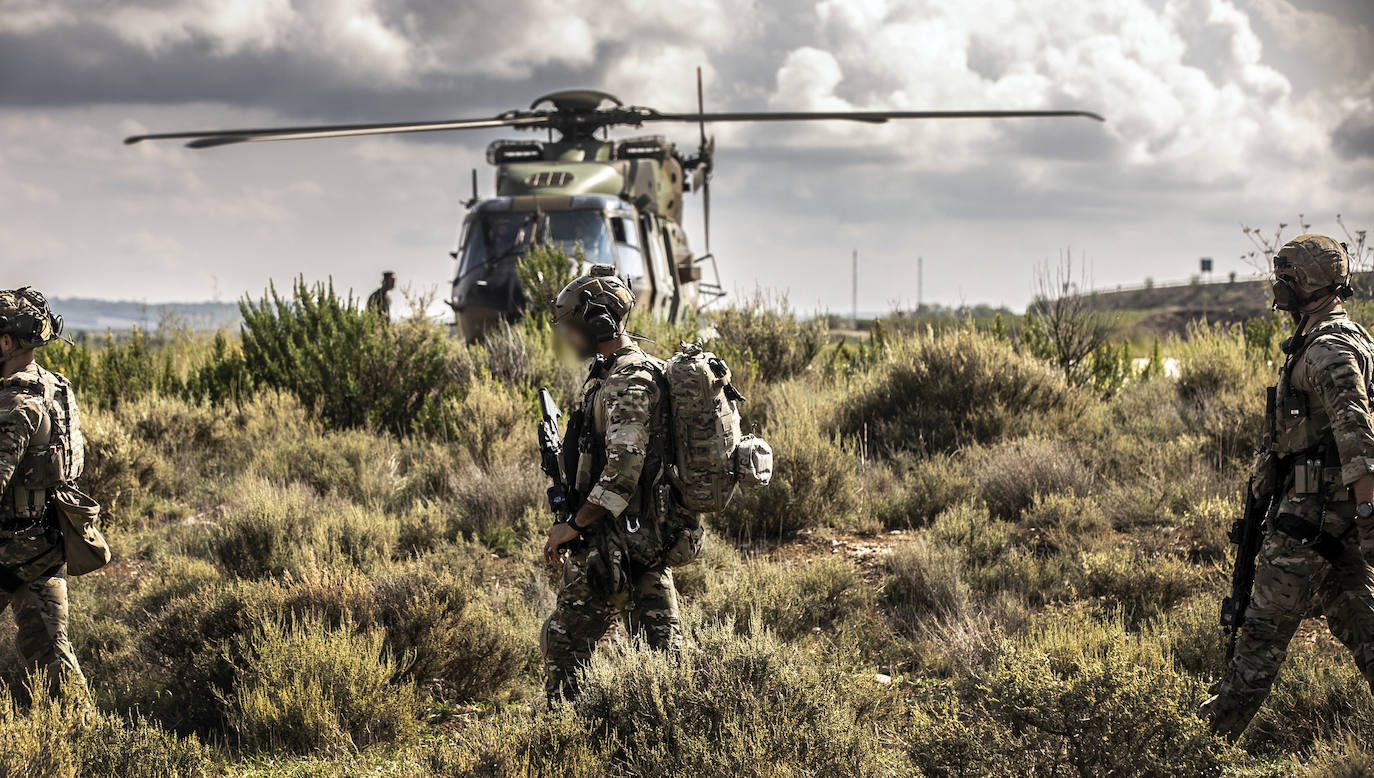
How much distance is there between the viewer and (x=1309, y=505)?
375 cm

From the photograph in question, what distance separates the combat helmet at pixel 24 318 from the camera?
13.5ft

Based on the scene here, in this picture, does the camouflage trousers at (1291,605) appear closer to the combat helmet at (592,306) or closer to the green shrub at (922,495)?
the combat helmet at (592,306)

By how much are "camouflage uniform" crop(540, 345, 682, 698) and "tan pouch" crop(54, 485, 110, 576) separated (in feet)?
6.70

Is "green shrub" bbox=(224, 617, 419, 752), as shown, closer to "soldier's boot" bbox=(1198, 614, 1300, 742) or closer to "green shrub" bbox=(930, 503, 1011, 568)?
"soldier's boot" bbox=(1198, 614, 1300, 742)

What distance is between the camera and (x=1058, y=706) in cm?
339

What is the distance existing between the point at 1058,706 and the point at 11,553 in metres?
4.19

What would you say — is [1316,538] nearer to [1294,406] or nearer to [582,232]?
[1294,406]

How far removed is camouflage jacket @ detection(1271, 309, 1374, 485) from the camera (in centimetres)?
349

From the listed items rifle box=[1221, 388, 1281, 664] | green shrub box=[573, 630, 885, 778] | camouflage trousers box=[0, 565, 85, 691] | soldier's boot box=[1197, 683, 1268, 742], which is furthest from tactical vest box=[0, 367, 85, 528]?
rifle box=[1221, 388, 1281, 664]

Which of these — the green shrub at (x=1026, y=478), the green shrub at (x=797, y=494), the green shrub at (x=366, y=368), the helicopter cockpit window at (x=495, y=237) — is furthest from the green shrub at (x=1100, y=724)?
the helicopter cockpit window at (x=495, y=237)

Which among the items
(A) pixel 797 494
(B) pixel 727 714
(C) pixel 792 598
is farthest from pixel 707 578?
(B) pixel 727 714

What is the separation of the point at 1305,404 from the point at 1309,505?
38cm

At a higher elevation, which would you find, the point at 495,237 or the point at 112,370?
the point at 495,237

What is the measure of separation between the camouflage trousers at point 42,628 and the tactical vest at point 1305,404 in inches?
199
